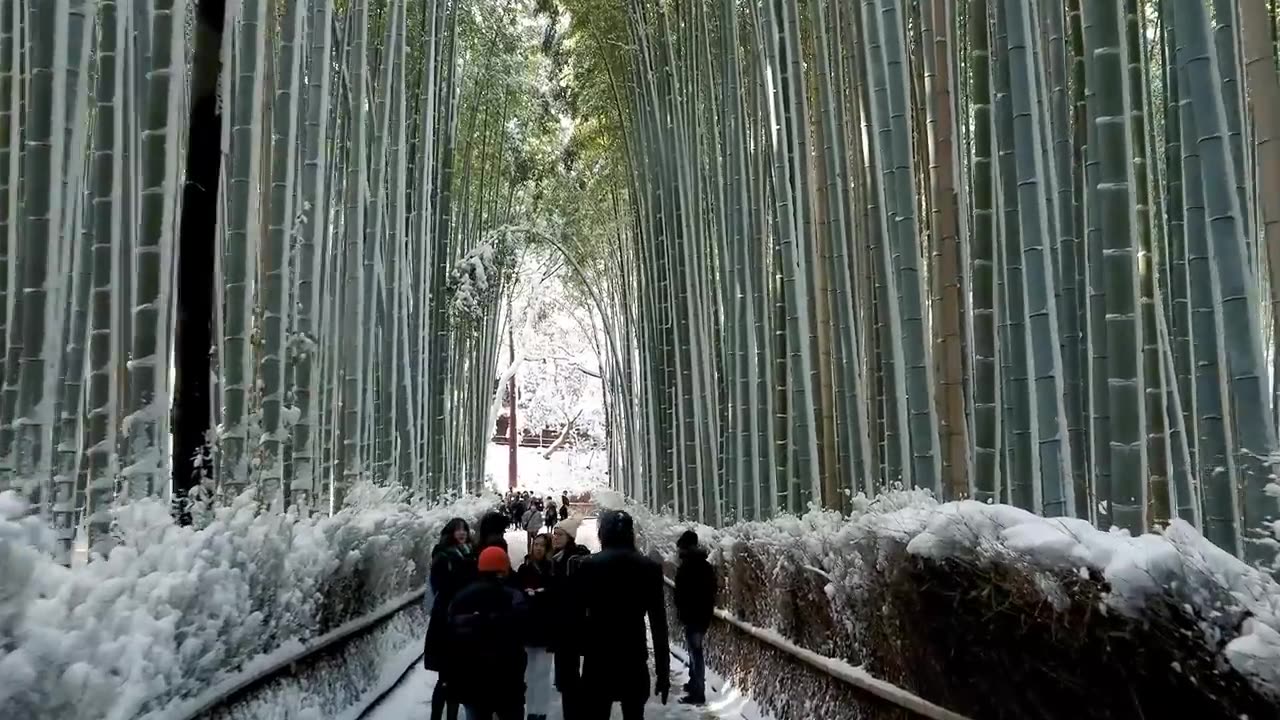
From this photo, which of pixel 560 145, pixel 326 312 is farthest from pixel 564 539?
pixel 560 145

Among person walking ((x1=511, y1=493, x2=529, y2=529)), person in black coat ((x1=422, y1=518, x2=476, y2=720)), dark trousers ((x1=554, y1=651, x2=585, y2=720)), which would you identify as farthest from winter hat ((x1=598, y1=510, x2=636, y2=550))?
person walking ((x1=511, y1=493, x2=529, y2=529))

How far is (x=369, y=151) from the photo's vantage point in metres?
7.93

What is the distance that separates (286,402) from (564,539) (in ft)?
4.84

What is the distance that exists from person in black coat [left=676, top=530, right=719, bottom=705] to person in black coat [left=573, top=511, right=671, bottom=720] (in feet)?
7.45

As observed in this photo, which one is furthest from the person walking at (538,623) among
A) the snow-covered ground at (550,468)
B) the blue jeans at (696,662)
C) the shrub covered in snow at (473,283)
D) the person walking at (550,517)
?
the snow-covered ground at (550,468)

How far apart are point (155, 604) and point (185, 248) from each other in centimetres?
148

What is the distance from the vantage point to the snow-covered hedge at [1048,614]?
5.57 feet

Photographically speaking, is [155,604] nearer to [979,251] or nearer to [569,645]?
[569,645]

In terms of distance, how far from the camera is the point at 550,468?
38.1 metres

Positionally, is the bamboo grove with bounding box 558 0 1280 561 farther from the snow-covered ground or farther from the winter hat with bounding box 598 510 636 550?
the snow-covered ground

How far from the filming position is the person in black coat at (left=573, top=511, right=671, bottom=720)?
3064mm

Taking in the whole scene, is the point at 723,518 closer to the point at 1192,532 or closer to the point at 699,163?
the point at 699,163

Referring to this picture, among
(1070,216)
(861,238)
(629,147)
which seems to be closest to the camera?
(1070,216)

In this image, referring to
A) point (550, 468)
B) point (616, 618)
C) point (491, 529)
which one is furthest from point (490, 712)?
point (550, 468)
